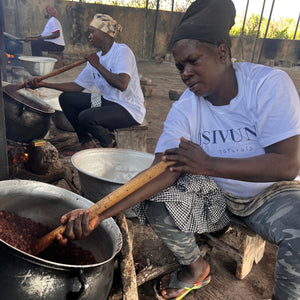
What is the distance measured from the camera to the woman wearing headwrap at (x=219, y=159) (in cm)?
136

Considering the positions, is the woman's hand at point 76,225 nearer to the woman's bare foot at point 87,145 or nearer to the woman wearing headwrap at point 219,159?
the woman wearing headwrap at point 219,159

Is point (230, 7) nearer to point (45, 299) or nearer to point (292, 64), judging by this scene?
point (45, 299)

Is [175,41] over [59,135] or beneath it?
over

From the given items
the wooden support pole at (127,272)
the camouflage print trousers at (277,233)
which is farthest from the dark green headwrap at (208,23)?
the wooden support pole at (127,272)

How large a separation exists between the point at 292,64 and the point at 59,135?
14363 millimetres

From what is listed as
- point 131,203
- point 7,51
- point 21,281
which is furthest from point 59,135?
point 7,51

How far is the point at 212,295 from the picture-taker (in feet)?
5.94

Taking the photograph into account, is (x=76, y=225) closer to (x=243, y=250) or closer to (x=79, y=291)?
(x=79, y=291)

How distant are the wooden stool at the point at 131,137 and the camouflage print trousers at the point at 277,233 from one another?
191 cm

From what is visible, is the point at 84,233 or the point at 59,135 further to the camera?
Answer: the point at 59,135

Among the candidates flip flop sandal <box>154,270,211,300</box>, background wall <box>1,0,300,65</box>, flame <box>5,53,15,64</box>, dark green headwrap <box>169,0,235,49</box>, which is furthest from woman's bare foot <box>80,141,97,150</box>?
background wall <box>1,0,300,65</box>

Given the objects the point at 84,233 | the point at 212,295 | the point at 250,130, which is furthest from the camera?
the point at 212,295

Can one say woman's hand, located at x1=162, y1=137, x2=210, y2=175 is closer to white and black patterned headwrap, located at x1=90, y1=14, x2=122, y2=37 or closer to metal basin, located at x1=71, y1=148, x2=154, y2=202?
metal basin, located at x1=71, y1=148, x2=154, y2=202

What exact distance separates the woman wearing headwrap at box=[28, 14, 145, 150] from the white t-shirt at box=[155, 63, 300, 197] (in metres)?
1.58
